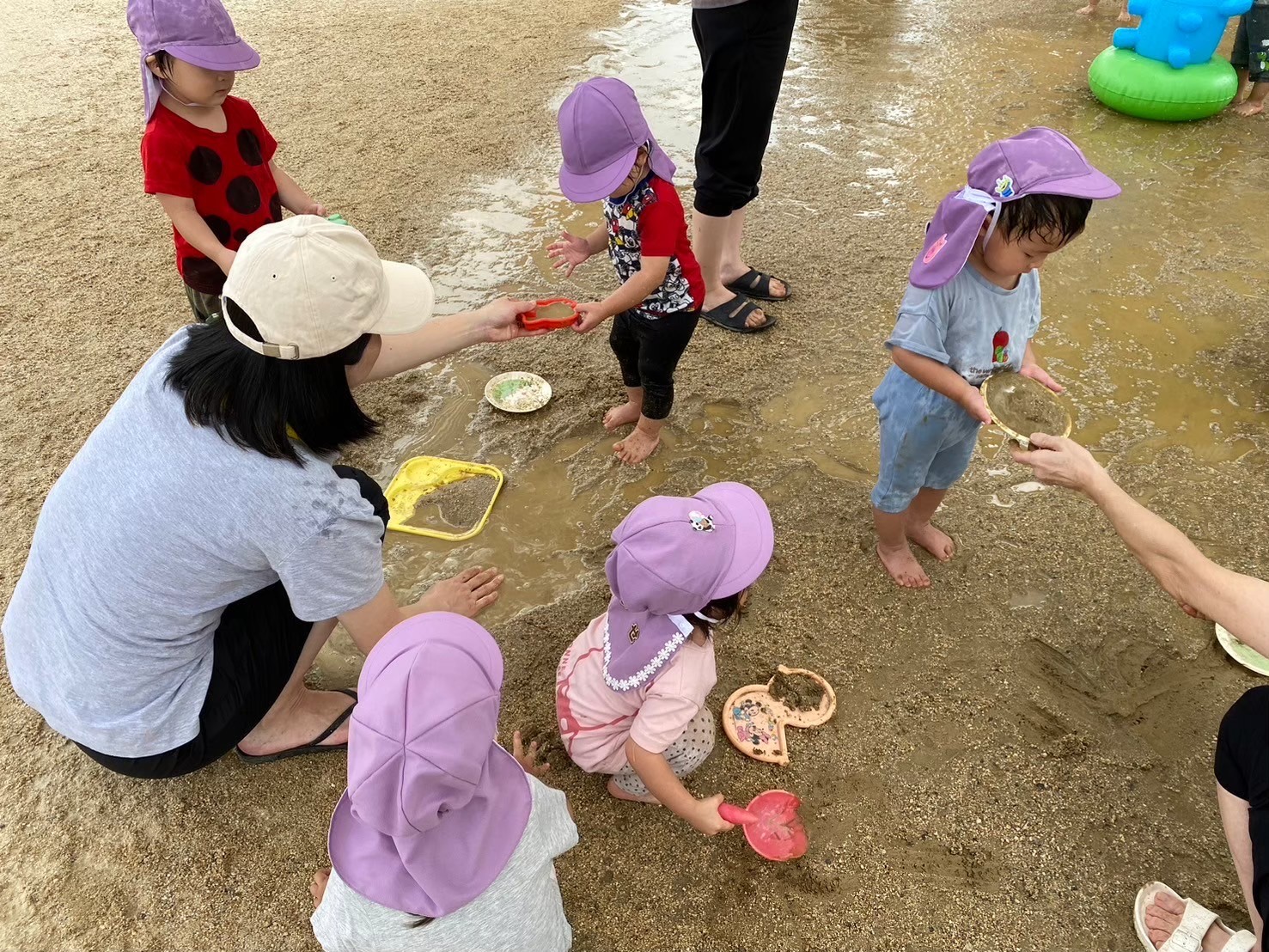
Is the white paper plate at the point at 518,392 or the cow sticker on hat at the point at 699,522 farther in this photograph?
the white paper plate at the point at 518,392

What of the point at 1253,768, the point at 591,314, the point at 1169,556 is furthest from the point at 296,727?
the point at 1253,768

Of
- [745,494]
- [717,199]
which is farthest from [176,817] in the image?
[717,199]

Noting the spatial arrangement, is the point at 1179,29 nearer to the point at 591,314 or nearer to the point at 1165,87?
the point at 1165,87

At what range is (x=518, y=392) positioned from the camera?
2.92m

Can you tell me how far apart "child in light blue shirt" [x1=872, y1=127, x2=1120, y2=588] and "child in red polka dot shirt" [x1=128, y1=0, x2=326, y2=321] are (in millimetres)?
1873

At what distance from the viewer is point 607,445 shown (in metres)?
2.77

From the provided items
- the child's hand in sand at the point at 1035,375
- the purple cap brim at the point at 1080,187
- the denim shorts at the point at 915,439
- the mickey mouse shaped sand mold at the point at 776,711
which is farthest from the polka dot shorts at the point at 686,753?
the purple cap brim at the point at 1080,187

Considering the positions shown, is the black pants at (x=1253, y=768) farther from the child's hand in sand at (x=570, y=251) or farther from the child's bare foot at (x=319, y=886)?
the child's hand in sand at (x=570, y=251)

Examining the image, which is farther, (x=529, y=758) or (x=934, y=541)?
(x=934, y=541)

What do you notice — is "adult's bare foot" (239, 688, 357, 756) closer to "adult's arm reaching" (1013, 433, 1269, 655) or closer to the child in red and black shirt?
the child in red and black shirt

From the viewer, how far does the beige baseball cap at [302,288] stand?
132 centimetres

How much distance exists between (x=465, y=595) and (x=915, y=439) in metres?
1.19

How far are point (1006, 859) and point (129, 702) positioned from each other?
1834mm

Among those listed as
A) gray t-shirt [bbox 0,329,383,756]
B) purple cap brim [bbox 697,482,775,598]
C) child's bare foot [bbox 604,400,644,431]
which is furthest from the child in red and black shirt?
gray t-shirt [bbox 0,329,383,756]
